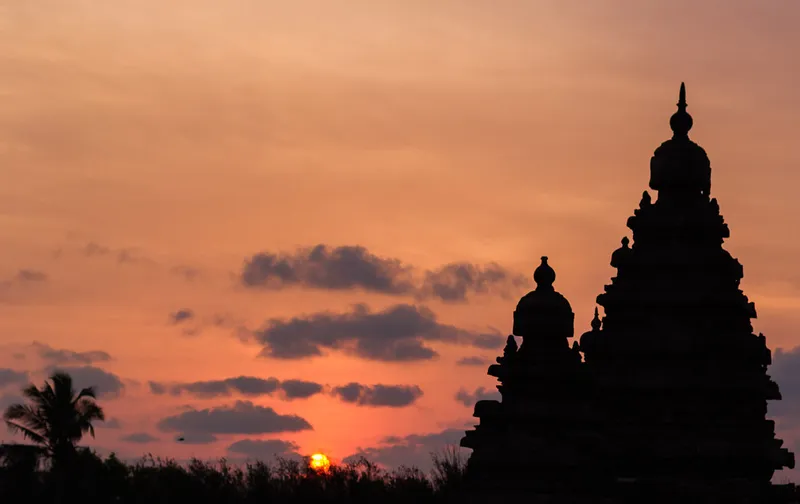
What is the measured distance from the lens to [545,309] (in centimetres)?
7544

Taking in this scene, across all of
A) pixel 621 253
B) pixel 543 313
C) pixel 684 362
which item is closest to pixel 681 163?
pixel 684 362

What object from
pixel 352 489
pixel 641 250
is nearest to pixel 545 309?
pixel 641 250

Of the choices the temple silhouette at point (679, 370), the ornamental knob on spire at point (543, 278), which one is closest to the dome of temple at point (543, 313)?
the ornamental knob on spire at point (543, 278)

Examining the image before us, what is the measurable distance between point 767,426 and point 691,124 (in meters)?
10.9

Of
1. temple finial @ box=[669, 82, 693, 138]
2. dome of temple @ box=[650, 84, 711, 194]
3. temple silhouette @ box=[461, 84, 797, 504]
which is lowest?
temple silhouette @ box=[461, 84, 797, 504]

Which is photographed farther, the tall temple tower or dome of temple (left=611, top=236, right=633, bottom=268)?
dome of temple (left=611, top=236, right=633, bottom=268)

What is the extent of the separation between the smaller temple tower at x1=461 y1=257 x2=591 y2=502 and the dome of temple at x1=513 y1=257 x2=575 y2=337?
1.5 inches

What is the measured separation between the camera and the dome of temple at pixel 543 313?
75.0 metres

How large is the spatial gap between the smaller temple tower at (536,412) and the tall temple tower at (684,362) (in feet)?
23.6

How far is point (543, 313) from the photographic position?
247ft

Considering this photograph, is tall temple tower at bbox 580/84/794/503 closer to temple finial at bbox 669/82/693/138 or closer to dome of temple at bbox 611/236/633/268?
temple finial at bbox 669/82/693/138

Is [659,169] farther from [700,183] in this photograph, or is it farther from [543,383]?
[543,383]

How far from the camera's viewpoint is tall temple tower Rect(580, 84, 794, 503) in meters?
58.4

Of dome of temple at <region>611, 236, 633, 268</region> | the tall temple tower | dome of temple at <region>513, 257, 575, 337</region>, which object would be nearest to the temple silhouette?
the tall temple tower
